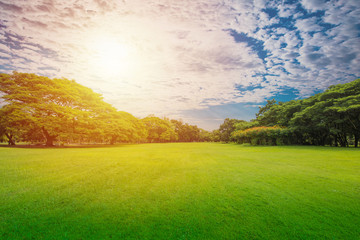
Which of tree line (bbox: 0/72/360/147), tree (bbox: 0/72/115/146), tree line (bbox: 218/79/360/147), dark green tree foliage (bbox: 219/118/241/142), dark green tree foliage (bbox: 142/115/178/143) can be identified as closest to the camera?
tree line (bbox: 218/79/360/147)

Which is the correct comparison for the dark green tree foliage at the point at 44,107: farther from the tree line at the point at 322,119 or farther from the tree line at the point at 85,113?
the tree line at the point at 322,119

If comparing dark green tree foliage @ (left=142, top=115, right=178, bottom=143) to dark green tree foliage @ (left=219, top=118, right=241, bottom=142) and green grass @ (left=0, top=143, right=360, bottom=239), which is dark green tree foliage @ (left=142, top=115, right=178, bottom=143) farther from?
green grass @ (left=0, top=143, right=360, bottom=239)

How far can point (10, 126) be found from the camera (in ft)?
59.1

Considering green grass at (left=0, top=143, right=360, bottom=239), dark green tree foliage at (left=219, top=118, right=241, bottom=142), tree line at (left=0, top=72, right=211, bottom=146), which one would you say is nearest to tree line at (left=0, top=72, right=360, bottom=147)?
tree line at (left=0, top=72, right=211, bottom=146)

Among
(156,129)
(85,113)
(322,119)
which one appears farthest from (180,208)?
(156,129)

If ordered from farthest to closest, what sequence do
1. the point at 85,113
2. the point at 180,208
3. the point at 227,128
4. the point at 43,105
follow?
the point at 227,128
the point at 85,113
the point at 43,105
the point at 180,208

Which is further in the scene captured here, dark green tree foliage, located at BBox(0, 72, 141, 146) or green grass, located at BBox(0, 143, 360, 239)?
dark green tree foliage, located at BBox(0, 72, 141, 146)

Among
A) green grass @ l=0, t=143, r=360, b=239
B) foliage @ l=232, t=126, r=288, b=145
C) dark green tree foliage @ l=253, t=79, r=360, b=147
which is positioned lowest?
green grass @ l=0, t=143, r=360, b=239

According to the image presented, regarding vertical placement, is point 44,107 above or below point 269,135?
above

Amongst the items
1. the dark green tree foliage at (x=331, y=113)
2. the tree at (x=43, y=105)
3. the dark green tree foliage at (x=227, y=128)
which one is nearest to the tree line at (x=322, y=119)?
the dark green tree foliage at (x=331, y=113)

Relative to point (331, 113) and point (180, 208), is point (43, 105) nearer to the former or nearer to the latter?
point (180, 208)

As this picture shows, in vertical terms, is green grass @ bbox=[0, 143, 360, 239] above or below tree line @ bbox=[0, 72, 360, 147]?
below

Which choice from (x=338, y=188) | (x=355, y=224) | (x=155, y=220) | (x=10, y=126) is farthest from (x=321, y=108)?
(x=10, y=126)

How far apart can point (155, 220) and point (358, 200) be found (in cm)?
411
